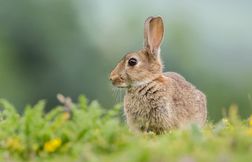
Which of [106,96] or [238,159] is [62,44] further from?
[238,159]

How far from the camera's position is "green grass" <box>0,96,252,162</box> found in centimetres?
803

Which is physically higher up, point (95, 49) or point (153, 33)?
point (95, 49)

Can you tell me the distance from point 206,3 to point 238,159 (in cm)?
7489

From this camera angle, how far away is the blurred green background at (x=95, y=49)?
4762 centimetres

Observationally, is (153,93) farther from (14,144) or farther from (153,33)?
(14,144)

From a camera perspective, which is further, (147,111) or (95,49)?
(95,49)

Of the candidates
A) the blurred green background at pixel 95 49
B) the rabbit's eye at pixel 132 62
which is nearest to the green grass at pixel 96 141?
the rabbit's eye at pixel 132 62

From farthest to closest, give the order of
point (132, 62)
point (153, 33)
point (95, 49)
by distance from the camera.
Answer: point (95, 49) < point (153, 33) < point (132, 62)

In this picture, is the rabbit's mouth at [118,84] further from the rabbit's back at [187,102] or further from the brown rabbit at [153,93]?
the rabbit's back at [187,102]

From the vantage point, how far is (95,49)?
→ 55.3m

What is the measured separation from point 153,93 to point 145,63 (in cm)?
49

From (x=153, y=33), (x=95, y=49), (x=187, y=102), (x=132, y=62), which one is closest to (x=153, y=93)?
(x=187, y=102)

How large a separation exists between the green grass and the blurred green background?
98.1 feet

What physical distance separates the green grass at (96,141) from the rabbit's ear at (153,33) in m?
2.76
